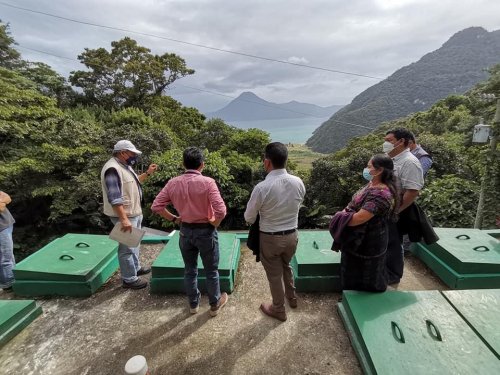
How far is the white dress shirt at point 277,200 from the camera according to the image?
7.65 ft

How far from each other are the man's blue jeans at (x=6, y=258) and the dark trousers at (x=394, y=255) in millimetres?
Answer: 4239

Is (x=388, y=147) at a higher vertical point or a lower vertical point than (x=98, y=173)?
higher

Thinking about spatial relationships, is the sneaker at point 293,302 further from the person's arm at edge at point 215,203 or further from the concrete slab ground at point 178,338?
the person's arm at edge at point 215,203

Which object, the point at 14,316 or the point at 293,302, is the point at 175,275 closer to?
the point at 293,302

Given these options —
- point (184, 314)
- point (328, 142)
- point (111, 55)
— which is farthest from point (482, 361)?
point (328, 142)

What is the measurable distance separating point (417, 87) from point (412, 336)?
70.1 meters

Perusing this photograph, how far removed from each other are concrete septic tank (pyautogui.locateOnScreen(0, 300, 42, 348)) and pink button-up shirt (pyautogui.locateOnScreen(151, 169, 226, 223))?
190 cm

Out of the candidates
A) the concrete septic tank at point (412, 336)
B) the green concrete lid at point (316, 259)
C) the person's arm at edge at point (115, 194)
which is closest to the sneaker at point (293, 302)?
the green concrete lid at point (316, 259)

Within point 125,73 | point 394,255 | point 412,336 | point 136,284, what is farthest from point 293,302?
point 125,73

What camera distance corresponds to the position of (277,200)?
2348 millimetres

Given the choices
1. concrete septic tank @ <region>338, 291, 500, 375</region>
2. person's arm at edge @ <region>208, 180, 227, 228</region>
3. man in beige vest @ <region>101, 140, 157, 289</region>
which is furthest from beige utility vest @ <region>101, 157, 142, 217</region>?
concrete septic tank @ <region>338, 291, 500, 375</region>

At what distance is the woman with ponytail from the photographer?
2262 millimetres

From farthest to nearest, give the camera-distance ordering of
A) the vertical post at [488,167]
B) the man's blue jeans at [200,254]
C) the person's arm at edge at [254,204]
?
the vertical post at [488,167] → the man's blue jeans at [200,254] → the person's arm at edge at [254,204]

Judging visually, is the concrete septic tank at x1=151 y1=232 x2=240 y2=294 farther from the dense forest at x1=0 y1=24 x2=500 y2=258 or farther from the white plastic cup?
the dense forest at x1=0 y1=24 x2=500 y2=258
